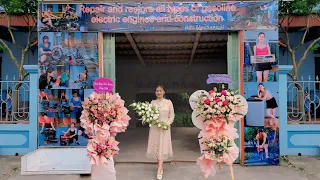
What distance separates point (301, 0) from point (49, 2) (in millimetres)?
6173

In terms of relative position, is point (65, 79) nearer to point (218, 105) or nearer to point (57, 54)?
point (57, 54)

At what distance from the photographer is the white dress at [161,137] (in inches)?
178

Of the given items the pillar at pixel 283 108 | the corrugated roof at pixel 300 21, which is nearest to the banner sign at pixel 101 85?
the pillar at pixel 283 108

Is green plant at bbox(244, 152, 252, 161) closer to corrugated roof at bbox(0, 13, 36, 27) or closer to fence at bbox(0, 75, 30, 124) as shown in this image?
fence at bbox(0, 75, 30, 124)

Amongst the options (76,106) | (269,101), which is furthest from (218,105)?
(76,106)

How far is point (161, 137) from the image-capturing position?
15.0 ft

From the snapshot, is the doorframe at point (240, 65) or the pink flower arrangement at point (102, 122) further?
the doorframe at point (240, 65)

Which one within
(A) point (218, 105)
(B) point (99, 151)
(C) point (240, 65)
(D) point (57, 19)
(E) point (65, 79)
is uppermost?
(D) point (57, 19)

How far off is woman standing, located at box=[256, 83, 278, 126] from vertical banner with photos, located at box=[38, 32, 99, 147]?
3.04 meters

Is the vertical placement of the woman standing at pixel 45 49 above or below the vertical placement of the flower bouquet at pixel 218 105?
above

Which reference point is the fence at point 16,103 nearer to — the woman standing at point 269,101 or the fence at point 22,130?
the fence at point 22,130

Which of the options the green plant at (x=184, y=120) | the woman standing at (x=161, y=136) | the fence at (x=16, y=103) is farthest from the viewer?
the green plant at (x=184, y=120)

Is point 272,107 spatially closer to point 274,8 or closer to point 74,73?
point 274,8

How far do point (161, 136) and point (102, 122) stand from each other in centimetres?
129
